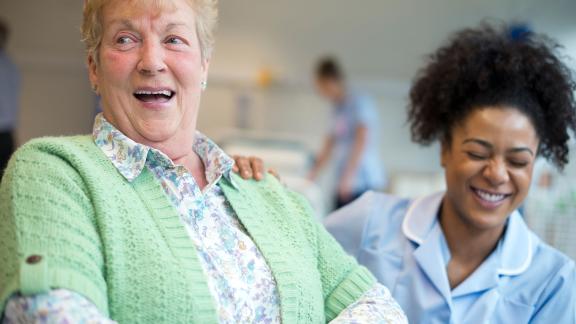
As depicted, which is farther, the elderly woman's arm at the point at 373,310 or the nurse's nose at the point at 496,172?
the nurse's nose at the point at 496,172

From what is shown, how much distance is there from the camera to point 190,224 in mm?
1219

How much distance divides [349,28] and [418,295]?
4626mm

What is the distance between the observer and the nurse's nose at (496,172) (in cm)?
163

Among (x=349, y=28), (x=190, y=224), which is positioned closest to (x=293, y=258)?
→ (x=190, y=224)

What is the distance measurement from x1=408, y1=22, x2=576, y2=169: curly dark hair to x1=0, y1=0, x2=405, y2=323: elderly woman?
0.59m

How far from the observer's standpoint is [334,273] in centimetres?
141

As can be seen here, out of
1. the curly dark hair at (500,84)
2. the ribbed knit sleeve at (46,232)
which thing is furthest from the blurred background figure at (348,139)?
the ribbed knit sleeve at (46,232)

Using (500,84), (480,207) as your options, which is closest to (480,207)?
(480,207)

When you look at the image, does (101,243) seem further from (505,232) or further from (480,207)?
(505,232)

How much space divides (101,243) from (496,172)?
39.3 inches

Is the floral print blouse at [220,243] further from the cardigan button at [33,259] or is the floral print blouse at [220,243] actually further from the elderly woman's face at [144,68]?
the cardigan button at [33,259]

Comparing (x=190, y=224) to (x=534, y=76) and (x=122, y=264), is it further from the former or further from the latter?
(x=534, y=76)

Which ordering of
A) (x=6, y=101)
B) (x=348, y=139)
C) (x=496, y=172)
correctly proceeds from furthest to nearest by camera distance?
1. (x=6, y=101)
2. (x=348, y=139)
3. (x=496, y=172)

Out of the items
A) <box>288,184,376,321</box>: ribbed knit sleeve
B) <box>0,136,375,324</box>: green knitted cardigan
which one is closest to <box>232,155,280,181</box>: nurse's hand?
<box>288,184,376,321</box>: ribbed knit sleeve
